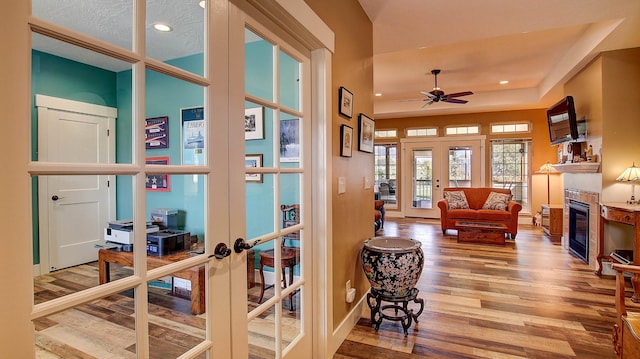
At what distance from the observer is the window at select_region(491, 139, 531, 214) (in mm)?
7742

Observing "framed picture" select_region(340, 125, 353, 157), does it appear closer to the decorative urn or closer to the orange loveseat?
the decorative urn

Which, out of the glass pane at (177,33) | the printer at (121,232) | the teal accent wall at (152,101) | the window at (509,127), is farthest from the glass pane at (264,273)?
the window at (509,127)

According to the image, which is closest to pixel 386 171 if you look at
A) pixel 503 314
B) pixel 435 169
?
pixel 435 169

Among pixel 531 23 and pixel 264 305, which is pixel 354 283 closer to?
pixel 264 305

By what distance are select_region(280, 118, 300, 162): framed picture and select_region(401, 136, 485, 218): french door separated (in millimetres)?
7313

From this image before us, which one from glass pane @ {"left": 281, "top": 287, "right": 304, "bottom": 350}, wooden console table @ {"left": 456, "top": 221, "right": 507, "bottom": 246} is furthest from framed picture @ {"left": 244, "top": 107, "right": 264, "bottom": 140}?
wooden console table @ {"left": 456, "top": 221, "right": 507, "bottom": 246}

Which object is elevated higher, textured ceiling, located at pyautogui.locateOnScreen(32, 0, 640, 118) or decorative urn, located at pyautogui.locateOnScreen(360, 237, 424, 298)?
textured ceiling, located at pyautogui.locateOnScreen(32, 0, 640, 118)

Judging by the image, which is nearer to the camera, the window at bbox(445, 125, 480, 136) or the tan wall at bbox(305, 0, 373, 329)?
the tan wall at bbox(305, 0, 373, 329)

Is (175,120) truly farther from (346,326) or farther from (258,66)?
(346,326)

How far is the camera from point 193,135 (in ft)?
4.02

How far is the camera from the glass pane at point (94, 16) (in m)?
0.80

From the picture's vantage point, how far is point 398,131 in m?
8.93

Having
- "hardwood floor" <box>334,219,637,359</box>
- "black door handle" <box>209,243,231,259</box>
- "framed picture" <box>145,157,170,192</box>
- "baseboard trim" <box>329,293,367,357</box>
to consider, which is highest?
"framed picture" <box>145,157,170,192</box>

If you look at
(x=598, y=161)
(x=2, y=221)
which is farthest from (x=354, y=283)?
(x=598, y=161)
